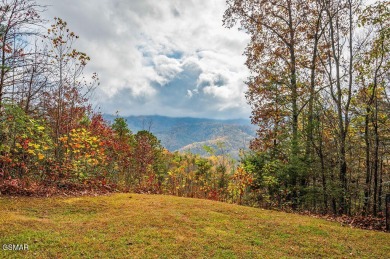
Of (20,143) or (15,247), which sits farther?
(20,143)

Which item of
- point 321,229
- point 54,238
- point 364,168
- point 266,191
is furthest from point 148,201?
point 364,168

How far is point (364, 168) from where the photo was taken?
10.9m

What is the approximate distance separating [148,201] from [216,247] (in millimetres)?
3680

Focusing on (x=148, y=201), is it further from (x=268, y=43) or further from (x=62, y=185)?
(x=268, y=43)

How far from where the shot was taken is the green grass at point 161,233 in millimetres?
3984

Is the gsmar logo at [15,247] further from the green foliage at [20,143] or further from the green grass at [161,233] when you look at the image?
the green foliage at [20,143]

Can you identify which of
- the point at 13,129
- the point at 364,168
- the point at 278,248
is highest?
the point at 13,129

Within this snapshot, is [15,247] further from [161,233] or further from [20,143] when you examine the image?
[20,143]

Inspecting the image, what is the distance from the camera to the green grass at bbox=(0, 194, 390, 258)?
157 inches

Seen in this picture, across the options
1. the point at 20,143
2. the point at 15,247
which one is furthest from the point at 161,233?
the point at 20,143

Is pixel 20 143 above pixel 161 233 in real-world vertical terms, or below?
above

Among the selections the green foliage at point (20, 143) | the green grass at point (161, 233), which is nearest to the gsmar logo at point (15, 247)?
the green grass at point (161, 233)

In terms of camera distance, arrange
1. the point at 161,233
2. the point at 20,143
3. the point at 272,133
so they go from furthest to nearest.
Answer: the point at 272,133, the point at 20,143, the point at 161,233

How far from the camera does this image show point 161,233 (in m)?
4.77
